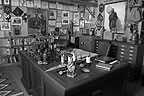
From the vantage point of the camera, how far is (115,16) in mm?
4535

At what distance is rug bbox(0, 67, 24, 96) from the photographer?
2564 millimetres

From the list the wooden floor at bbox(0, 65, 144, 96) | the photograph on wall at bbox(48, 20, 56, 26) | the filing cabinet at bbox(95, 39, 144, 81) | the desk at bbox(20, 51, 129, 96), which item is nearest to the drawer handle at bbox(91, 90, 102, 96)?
the desk at bbox(20, 51, 129, 96)

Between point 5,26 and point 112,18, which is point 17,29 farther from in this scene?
point 112,18

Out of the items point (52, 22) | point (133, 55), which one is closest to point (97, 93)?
point (133, 55)

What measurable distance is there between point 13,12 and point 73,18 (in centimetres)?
276

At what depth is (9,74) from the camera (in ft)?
11.7

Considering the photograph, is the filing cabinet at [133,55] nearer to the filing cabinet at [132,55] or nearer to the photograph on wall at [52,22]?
the filing cabinet at [132,55]

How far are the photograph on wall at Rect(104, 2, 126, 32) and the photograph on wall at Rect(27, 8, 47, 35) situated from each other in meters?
2.67

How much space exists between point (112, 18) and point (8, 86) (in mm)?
4263

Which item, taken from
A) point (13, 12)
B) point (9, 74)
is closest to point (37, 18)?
point (13, 12)

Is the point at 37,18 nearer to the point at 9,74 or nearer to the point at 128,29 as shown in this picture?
the point at 9,74

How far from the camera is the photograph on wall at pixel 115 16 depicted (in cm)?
430

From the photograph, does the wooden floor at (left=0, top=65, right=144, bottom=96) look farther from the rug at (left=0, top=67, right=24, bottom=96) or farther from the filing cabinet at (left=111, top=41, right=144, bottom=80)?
the filing cabinet at (left=111, top=41, right=144, bottom=80)

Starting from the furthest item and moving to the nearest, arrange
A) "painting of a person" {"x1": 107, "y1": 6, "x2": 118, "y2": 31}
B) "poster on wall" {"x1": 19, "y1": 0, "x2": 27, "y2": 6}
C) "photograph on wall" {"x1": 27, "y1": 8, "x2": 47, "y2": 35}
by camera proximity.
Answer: "photograph on wall" {"x1": 27, "y1": 8, "x2": 47, "y2": 35}
"painting of a person" {"x1": 107, "y1": 6, "x2": 118, "y2": 31}
"poster on wall" {"x1": 19, "y1": 0, "x2": 27, "y2": 6}
